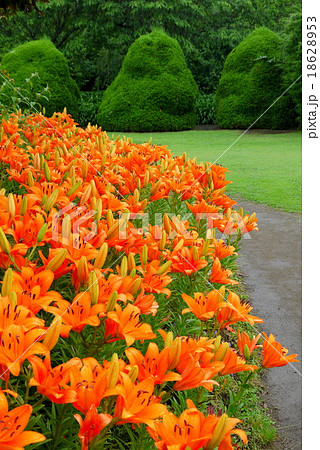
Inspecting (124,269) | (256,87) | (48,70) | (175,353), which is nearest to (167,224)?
(124,269)

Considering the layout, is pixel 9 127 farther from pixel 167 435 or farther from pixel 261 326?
pixel 167 435

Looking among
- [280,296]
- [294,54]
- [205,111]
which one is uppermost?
[294,54]

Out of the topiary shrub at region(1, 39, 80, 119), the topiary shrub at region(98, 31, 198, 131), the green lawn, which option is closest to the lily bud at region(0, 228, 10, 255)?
the green lawn

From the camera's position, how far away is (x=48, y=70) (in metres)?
14.8

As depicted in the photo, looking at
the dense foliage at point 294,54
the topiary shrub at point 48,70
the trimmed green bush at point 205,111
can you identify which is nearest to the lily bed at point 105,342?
the topiary shrub at point 48,70

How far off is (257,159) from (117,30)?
47.1 ft

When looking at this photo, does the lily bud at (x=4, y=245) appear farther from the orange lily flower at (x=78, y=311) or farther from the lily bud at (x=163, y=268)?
the lily bud at (x=163, y=268)

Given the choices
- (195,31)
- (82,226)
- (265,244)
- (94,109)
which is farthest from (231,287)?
(195,31)

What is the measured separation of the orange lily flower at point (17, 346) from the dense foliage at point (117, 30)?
831 inches

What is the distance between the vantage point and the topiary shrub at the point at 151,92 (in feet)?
51.9

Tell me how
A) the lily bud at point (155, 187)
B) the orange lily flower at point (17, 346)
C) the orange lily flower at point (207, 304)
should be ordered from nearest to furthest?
the orange lily flower at point (17, 346)
the orange lily flower at point (207, 304)
the lily bud at point (155, 187)

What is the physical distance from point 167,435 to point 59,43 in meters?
24.5

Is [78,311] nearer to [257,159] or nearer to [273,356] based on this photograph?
[273,356]

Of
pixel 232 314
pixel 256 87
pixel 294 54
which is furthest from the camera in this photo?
pixel 256 87
